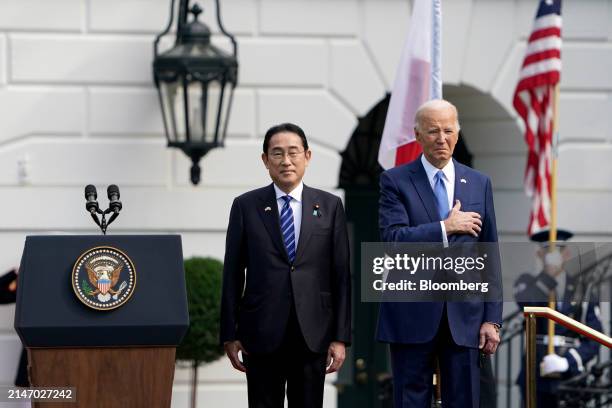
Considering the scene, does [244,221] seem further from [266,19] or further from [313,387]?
[266,19]

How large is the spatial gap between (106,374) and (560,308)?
5.06m

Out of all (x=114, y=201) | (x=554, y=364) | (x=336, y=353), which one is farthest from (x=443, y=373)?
(x=554, y=364)

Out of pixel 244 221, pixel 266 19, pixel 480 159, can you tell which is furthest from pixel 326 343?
pixel 480 159

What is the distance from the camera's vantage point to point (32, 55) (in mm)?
11430

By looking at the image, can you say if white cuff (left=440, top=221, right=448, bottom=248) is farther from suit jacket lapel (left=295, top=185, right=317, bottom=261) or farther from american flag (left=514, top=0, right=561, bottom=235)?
american flag (left=514, top=0, right=561, bottom=235)

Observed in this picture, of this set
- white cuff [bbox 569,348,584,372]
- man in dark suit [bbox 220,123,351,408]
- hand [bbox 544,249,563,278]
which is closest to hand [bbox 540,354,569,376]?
white cuff [bbox 569,348,584,372]

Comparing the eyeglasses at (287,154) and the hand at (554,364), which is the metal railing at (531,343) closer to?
the eyeglasses at (287,154)

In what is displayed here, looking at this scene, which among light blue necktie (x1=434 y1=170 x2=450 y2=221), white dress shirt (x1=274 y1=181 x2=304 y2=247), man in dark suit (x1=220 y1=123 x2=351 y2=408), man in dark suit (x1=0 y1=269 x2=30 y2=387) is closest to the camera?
light blue necktie (x1=434 y1=170 x2=450 y2=221)

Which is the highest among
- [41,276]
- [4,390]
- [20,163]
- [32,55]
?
[32,55]

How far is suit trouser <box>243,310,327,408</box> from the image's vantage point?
699 cm

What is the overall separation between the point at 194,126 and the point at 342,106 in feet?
4.43

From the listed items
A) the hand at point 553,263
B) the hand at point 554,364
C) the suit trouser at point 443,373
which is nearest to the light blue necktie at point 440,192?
the suit trouser at point 443,373

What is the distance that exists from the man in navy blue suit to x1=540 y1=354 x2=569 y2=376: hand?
4.14 meters

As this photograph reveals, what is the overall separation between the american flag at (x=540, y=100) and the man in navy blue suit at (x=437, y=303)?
4606mm
